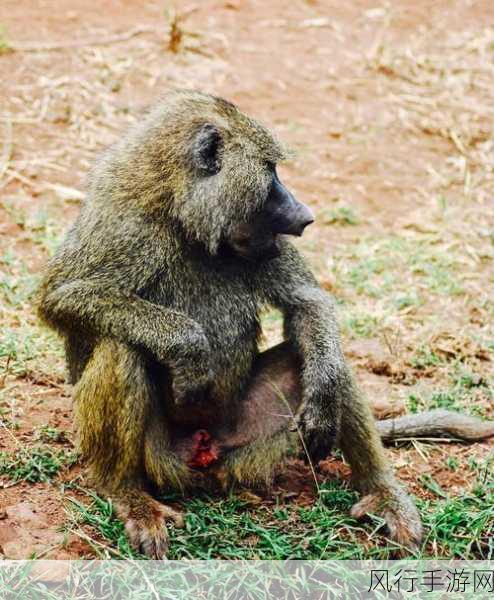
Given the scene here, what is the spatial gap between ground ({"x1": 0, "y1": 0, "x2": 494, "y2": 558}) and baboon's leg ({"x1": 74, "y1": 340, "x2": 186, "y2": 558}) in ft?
0.31

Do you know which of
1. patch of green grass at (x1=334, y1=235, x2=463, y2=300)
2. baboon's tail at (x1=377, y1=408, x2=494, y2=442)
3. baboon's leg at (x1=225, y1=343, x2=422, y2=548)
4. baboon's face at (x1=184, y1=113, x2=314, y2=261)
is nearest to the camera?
baboon's face at (x1=184, y1=113, x2=314, y2=261)

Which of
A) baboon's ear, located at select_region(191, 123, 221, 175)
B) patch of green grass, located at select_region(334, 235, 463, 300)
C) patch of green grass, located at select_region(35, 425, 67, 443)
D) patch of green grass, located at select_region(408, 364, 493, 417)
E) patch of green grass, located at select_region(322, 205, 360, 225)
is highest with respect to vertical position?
baboon's ear, located at select_region(191, 123, 221, 175)

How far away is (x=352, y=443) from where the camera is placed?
384 centimetres

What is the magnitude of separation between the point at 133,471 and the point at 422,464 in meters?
1.47

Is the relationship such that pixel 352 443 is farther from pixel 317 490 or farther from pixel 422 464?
pixel 422 464

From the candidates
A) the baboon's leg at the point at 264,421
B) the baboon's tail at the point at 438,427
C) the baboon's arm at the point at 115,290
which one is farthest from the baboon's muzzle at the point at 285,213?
the baboon's tail at the point at 438,427

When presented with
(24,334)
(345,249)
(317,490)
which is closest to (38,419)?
(24,334)

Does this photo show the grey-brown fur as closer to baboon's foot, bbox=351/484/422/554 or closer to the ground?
baboon's foot, bbox=351/484/422/554

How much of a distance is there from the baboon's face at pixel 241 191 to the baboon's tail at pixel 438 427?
1.28 metres

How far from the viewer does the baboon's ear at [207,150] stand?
3.56m

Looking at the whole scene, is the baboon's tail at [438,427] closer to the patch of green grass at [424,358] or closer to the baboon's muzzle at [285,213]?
the patch of green grass at [424,358]

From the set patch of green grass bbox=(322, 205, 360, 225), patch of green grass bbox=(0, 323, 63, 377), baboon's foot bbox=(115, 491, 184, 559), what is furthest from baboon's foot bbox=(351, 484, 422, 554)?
patch of green grass bbox=(322, 205, 360, 225)

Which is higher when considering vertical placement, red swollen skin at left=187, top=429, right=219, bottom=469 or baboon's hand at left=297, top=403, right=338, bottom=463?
baboon's hand at left=297, top=403, right=338, bottom=463

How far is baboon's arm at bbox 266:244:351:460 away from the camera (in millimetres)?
3662
